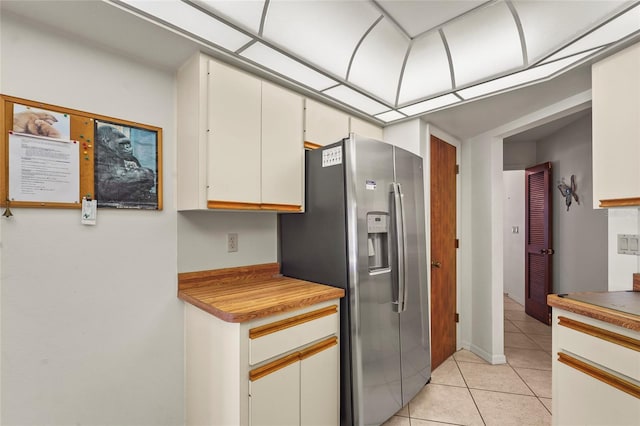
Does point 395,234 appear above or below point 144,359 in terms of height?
above

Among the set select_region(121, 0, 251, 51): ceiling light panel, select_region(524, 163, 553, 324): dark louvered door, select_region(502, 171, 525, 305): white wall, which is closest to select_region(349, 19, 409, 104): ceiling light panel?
select_region(121, 0, 251, 51): ceiling light panel

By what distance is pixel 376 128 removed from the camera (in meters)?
2.80

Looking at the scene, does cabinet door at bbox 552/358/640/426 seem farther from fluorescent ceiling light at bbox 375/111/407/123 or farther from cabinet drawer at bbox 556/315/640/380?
fluorescent ceiling light at bbox 375/111/407/123

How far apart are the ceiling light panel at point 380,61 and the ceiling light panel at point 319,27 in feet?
0.26

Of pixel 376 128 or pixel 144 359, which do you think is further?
pixel 376 128

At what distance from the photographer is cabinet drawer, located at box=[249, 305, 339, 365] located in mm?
1358

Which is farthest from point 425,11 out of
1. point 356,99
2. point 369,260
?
point 369,260

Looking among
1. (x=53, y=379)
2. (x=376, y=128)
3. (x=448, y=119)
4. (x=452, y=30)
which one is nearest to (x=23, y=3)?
(x=53, y=379)

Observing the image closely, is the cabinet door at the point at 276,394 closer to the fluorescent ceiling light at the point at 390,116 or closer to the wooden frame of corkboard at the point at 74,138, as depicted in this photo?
the wooden frame of corkboard at the point at 74,138

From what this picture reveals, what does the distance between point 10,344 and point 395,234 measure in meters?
2.10

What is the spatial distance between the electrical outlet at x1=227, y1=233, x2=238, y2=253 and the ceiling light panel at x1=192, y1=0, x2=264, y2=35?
1287 mm

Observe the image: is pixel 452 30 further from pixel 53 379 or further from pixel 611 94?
pixel 53 379

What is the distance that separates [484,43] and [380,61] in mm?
634

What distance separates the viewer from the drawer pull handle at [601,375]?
3.96 feet
